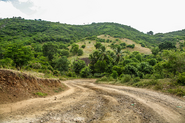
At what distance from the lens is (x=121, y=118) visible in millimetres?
4480

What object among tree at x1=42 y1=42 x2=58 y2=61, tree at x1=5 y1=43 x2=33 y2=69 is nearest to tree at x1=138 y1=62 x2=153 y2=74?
tree at x1=5 y1=43 x2=33 y2=69

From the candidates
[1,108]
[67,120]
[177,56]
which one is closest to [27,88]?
[1,108]

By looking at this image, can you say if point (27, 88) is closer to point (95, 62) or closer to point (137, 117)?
point (137, 117)

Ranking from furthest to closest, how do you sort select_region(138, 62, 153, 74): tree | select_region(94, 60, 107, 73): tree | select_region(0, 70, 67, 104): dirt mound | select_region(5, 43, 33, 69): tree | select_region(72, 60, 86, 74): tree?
select_region(72, 60, 86, 74): tree → select_region(94, 60, 107, 73): tree → select_region(5, 43, 33, 69): tree → select_region(138, 62, 153, 74): tree → select_region(0, 70, 67, 104): dirt mound

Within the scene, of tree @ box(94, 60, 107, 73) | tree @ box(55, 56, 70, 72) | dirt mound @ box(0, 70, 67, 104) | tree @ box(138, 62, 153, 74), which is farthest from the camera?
tree @ box(55, 56, 70, 72)

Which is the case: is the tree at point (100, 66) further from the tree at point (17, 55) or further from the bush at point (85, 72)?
the tree at point (17, 55)

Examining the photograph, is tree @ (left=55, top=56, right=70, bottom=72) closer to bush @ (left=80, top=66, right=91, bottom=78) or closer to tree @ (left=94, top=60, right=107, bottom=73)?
bush @ (left=80, top=66, right=91, bottom=78)

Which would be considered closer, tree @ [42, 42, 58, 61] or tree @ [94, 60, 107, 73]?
tree @ [94, 60, 107, 73]

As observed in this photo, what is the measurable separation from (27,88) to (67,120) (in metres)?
4.44

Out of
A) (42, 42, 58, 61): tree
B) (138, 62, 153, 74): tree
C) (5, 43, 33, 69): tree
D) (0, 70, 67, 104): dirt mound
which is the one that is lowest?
(138, 62, 153, 74): tree

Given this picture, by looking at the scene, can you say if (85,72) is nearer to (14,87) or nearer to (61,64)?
(61,64)

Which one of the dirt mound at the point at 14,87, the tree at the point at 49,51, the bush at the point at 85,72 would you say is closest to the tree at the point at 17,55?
the bush at the point at 85,72

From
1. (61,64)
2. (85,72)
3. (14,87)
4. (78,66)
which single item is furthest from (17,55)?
(14,87)

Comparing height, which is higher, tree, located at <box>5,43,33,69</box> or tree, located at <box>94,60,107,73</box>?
tree, located at <box>5,43,33,69</box>
